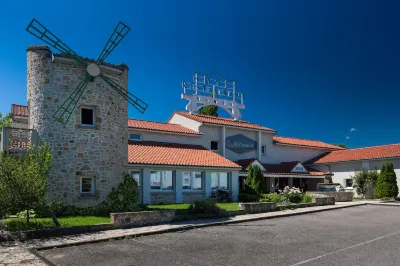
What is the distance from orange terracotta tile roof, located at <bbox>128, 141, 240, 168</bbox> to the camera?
2298cm

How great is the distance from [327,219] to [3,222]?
1433cm

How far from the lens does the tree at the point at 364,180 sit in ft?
101

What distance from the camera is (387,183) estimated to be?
2894cm

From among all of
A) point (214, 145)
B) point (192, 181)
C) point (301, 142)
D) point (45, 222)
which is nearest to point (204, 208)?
point (45, 222)

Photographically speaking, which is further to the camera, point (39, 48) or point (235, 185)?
point (235, 185)

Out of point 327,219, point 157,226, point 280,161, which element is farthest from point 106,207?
point 280,161

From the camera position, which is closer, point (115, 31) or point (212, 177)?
point (115, 31)

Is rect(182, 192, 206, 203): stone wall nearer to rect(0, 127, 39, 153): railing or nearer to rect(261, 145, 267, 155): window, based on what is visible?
rect(0, 127, 39, 153): railing

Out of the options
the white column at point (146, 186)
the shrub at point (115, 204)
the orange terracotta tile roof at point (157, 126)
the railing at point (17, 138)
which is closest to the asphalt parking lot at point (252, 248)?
the shrub at point (115, 204)

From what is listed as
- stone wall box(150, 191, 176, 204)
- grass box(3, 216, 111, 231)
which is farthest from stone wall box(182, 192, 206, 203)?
grass box(3, 216, 111, 231)

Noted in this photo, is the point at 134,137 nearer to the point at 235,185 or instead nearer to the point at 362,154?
the point at 235,185

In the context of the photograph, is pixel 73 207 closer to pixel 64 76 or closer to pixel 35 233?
pixel 35 233

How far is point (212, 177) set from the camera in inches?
1014

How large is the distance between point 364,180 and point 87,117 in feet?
84.4
